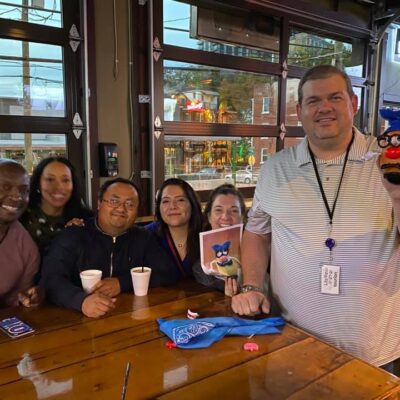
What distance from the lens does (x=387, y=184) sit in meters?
1.12

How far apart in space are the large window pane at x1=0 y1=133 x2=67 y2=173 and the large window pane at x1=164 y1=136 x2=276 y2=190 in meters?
0.82

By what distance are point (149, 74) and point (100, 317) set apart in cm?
204

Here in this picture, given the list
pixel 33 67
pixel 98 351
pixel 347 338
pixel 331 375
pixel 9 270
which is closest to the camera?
pixel 331 375

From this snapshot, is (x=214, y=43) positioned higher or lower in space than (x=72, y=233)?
higher

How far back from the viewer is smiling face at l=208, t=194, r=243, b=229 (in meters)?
1.98

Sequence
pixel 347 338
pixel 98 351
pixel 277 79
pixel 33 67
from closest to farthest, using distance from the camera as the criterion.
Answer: pixel 98 351 < pixel 347 338 < pixel 33 67 < pixel 277 79

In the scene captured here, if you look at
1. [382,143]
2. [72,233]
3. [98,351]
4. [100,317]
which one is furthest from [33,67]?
[382,143]

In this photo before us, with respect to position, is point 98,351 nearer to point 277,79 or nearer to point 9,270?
point 9,270

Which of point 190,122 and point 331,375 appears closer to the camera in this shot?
point 331,375

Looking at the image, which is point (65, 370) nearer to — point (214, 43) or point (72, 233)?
point (72, 233)

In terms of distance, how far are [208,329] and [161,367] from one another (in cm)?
23

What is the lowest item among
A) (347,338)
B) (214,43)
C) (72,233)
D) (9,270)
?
(347,338)

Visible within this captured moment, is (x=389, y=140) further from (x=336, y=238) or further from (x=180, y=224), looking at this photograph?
(x=180, y=224)

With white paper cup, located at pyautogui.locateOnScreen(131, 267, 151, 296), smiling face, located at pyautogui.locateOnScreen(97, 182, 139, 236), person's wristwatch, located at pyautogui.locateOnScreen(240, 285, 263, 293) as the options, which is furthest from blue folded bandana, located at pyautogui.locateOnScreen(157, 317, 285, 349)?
smiling face, located at pyautogui.locateOnScreen(97, 182, 139, 236)
